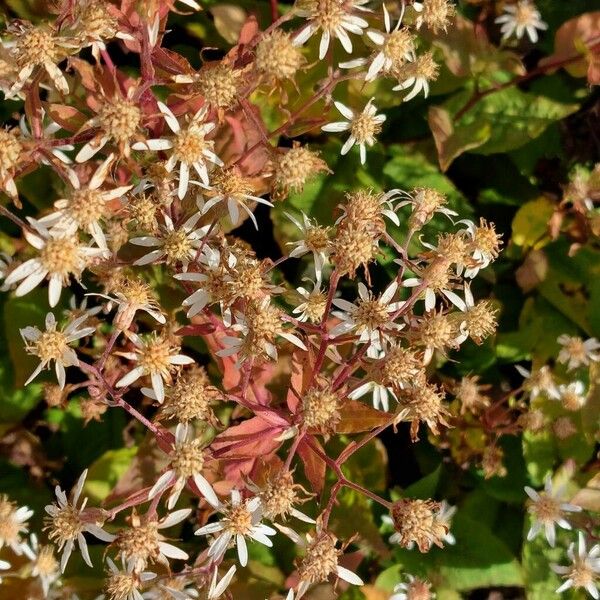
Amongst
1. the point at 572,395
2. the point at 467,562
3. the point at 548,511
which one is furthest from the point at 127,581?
the point at 572,395

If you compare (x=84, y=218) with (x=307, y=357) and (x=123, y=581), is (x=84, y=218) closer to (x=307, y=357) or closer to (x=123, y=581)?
(x=307, y=357)

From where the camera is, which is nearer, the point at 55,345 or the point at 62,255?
the point at 62,255

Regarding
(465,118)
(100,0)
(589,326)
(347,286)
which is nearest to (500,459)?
(589,326)

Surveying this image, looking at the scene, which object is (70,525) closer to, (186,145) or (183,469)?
(183,469)

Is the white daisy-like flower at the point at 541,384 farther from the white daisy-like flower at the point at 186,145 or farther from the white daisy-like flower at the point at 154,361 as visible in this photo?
the white daisy-like flower at the point at 186,145

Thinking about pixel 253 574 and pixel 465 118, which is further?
pixel 465 118

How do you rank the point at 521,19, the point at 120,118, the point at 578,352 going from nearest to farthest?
the point at 120,118, the point at 578,352, the point at 521,19

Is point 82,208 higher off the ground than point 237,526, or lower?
higher

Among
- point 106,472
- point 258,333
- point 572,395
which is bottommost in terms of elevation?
point 572,395
